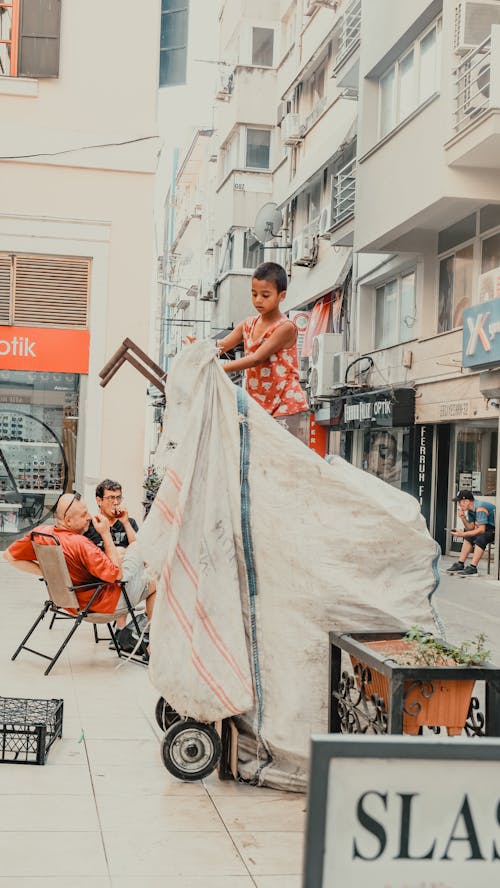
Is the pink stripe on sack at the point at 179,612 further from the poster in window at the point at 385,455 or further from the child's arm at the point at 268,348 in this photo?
the poster in window at the point at 385,455

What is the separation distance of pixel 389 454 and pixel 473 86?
28.9 feet

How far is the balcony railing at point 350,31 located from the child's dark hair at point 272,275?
18313mm

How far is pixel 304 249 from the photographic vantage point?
2920cm

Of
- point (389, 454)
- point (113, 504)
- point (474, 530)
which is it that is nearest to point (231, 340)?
point (113, 504)

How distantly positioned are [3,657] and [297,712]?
355 centimetres

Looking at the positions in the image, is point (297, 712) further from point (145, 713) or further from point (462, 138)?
point (462, 138)

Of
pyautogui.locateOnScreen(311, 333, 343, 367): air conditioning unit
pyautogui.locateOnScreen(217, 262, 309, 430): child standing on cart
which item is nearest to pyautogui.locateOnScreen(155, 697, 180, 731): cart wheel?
pyautogui.locateOnScreen(217, 262, 309, 430): child standing on cart

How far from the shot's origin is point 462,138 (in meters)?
16.3

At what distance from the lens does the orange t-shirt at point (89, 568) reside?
25.6 feet

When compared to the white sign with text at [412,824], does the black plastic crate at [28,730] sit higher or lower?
lower

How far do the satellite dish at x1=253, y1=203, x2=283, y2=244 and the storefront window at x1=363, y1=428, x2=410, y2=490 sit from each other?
817cm

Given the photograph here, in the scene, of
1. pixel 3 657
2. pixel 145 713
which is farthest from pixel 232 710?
pixel 3 657

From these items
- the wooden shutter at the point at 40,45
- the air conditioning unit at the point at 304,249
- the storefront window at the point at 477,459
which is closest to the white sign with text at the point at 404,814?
the wooden shutter at the point at 40,45

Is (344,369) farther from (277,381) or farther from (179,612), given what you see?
(179,612)
